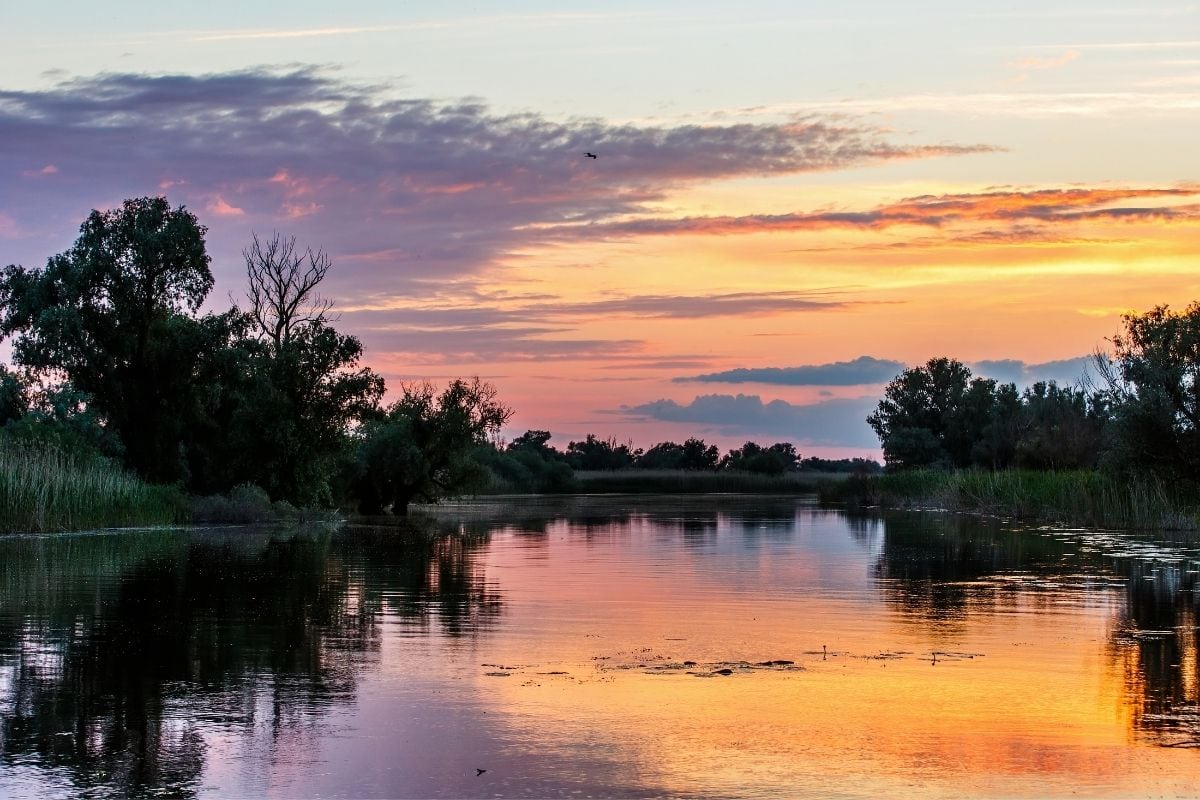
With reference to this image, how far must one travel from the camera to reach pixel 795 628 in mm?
17875

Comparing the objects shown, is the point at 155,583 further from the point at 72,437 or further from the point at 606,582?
the point at 72,437

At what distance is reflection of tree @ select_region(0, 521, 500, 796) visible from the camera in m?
10.2

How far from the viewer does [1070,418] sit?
7888 centimetres

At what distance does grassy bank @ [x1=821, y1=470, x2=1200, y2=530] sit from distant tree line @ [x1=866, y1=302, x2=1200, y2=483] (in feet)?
2.91

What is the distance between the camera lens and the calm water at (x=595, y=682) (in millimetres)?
9453

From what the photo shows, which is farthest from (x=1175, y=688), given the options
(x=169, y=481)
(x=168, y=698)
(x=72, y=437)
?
(x=169, y=481)

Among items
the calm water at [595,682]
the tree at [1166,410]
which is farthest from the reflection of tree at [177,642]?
the tree at [1166,410]

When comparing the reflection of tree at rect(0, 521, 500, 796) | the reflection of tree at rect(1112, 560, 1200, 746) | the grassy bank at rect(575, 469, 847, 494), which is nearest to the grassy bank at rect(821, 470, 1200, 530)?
the reflection of tree at rect(1112, 560, 1200, 746)

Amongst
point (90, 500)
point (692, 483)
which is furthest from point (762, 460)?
point (90, 500)

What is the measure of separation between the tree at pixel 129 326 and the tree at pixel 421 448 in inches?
614

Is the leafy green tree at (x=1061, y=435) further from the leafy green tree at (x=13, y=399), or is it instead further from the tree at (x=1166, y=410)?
the leafy green tree at (x=13, y=399)

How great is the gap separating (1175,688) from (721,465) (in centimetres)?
14969

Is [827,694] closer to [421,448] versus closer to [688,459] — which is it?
[421,448]

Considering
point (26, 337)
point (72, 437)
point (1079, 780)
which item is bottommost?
point (1079, 780)
